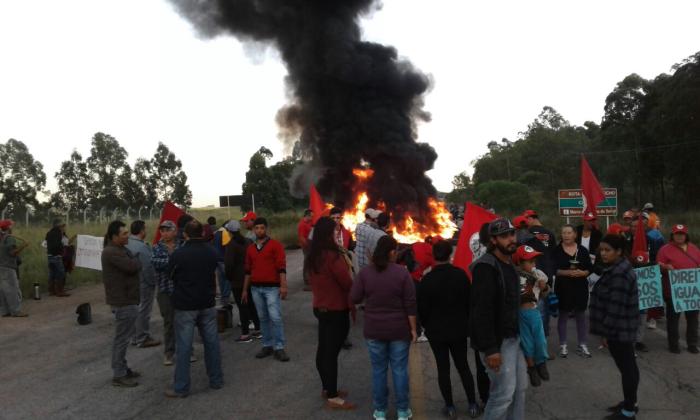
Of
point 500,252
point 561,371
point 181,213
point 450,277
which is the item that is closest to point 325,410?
point 450,277

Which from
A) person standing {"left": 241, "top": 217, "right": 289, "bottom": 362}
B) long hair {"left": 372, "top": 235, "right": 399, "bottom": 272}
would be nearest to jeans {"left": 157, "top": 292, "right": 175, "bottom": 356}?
person standing {"left": 241, "top": 217, "right": 289, "bottom": 362}

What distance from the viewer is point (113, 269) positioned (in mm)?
5723

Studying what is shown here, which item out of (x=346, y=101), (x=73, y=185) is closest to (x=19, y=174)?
(x=73, y=185)

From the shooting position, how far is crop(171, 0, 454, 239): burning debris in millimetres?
18266

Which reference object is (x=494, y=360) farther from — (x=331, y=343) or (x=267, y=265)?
(x=267, y=265)

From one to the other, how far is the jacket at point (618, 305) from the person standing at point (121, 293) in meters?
4.76

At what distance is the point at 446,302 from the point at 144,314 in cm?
484

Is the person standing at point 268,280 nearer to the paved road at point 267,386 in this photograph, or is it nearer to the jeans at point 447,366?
the paved road at point 267,386

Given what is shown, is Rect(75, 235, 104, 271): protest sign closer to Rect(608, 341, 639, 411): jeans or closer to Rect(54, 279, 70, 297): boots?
Rect(54, 279, 70, 297): boots

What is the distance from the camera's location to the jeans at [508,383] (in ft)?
11.6

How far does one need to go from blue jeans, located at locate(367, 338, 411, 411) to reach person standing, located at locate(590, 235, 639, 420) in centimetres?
173

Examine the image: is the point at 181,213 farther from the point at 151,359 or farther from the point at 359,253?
the point at 359,253

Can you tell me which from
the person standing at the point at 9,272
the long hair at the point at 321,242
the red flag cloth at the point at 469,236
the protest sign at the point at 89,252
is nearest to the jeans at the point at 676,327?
the red flag cloth at the point at 469,236

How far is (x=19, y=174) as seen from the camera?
53.1 meters
